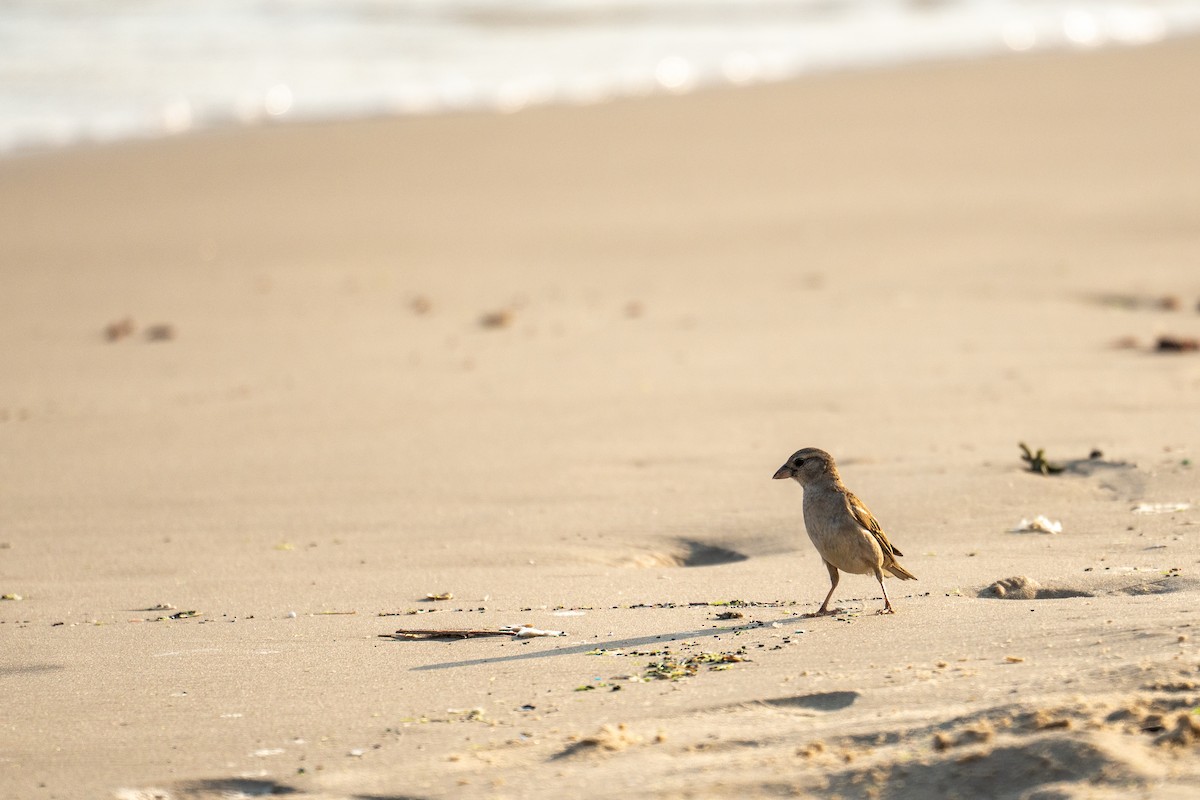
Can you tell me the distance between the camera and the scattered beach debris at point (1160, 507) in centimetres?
557

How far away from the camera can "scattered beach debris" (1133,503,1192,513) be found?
5.57 metres

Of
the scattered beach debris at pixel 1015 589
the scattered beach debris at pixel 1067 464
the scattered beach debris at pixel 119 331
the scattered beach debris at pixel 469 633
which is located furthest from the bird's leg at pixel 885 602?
the scattered beach debris at pixel 119 331

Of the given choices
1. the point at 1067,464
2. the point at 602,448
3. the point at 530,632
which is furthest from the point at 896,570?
the point at 602,448

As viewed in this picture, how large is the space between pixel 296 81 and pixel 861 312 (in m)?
10.8

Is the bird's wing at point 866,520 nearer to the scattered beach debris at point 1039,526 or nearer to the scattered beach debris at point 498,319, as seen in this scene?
the scattered beach debris at point 1039,526

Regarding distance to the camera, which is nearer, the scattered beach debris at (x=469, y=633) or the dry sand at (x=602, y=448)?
the dry sand at (x=602, y=448)

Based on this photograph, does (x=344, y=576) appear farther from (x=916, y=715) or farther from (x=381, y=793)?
(x=916, y=715)

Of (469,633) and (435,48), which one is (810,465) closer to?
(469,633)

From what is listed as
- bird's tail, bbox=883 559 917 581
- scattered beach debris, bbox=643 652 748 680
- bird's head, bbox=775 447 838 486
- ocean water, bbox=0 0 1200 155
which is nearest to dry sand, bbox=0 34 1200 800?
scattered beach debris, bbox=643 652 748 680

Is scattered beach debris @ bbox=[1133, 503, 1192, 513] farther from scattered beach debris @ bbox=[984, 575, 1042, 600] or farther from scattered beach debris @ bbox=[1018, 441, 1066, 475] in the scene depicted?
scattered beach debris @ bbox=[984, 575, 1042, 600]

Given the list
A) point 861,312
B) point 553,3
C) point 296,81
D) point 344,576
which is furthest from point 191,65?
point 344,576

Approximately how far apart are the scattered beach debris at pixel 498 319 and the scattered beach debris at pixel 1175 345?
392 centimetres

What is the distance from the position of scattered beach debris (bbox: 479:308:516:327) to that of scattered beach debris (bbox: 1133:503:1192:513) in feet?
15.6

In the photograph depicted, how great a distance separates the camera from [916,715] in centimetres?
368
